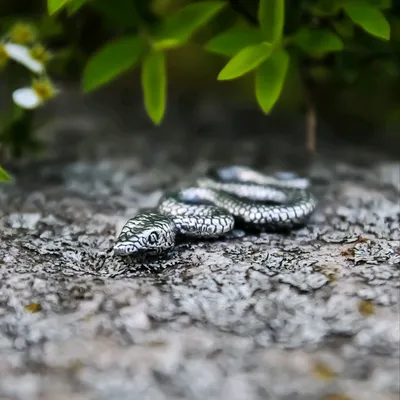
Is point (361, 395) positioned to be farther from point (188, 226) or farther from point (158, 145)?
point (158, 145)

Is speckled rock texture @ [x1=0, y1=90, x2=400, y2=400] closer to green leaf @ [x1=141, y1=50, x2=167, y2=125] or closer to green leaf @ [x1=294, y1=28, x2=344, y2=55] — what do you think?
green leaf @ [x1=141, y1=50, x2=167, y2=125]

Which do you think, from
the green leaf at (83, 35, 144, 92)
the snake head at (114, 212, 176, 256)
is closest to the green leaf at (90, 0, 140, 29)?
the green leaf at (83, 35, 144, 92)

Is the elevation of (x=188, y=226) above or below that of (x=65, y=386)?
above

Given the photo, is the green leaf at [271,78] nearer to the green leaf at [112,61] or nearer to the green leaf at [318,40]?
the green leaf at [318,40]

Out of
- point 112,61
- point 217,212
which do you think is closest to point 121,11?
point 112,61

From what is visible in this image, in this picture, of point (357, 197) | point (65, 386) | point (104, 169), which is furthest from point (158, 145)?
point (65, 386)

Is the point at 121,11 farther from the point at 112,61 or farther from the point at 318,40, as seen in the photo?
the point at 318,40
